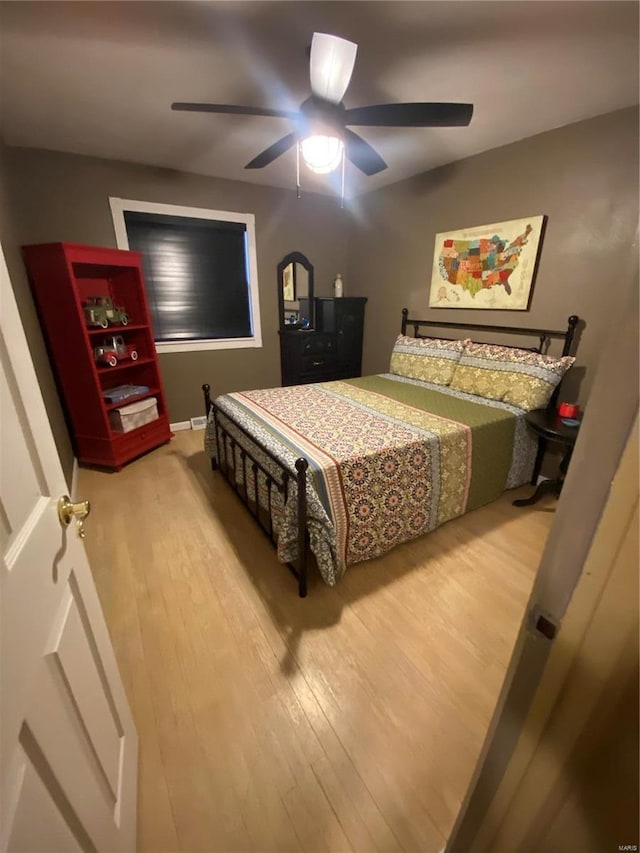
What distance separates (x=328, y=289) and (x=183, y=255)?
172 centimetres

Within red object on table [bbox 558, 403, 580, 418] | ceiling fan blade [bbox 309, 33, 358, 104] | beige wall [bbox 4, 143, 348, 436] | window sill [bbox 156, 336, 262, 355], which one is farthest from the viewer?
window sill [bbox 156, 336, 262, 355]

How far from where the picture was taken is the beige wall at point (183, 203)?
2.70m

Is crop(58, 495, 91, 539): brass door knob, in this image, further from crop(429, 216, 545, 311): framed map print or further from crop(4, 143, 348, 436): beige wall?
crop(429, 216, 545, 311): framed map print

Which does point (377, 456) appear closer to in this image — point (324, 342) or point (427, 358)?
point (427, 358)

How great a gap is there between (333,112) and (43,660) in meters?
2.31

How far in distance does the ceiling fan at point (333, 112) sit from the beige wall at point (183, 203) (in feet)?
5.55

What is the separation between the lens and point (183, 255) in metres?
3.51

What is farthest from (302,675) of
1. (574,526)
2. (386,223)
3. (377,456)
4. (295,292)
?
(386,223)

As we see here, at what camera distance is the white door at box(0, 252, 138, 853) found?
1.62 ft

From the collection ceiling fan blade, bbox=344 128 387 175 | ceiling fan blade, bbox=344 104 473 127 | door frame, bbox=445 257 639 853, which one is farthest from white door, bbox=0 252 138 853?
ceiling fan blade, bbox=344 128 387 175

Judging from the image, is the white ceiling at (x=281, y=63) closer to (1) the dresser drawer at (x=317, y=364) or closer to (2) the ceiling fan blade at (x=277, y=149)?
(2) the ceiling fan blade at (x=277, y=149)

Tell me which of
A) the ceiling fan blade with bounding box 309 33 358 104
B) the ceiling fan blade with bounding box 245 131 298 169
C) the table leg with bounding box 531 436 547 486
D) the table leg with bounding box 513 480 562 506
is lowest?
the table leg with bounding box 513 480 562 506

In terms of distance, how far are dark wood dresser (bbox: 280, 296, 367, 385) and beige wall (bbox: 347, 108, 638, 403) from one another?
2.92ft

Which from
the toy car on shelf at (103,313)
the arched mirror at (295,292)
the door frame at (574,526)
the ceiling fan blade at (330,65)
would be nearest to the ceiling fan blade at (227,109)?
the ceiling fan blade at (330,65)
